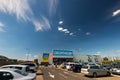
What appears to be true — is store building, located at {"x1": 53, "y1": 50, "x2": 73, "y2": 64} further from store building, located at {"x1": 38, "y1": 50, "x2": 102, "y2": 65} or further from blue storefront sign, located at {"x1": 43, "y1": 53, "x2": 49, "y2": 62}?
blue storefront sign, located at {"x1": 43, "y1": 53, "x2": 49, "y2": 62}

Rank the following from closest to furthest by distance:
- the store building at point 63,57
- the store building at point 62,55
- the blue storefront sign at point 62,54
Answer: the blue storefront sign at point 62,54, the store building at point 62,55, the store building at point 63,57

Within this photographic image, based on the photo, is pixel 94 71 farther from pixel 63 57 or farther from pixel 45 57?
pixel 45 57

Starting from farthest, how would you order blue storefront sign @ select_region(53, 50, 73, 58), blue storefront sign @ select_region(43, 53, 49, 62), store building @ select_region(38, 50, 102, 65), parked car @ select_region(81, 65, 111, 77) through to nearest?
blue storefront sign @ select_region(43, 53, 49, 62) → store building @ select_region(38, 50, 102, 65) → blue storefront sign @ select_region(53, 50, 73, 58) → parked car @ select_region(81, 65, 111, 77)

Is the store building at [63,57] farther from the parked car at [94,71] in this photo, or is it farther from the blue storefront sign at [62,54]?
the parked car at [94,71]

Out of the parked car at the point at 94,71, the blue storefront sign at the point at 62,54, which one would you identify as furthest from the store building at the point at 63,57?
the parked car at the point at 94,71

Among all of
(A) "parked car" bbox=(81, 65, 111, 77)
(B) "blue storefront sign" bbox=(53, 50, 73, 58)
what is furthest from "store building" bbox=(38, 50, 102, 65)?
(A) "parked car" bbox=(81, 65, 111, 77)

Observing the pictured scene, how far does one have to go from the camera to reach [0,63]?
33.7m

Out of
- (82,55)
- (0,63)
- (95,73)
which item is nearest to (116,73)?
(95,73)

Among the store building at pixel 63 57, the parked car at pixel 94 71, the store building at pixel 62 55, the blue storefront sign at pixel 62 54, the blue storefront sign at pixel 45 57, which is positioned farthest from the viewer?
the blue storefront sign at pixel 45 57

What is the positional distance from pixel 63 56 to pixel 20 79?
73.5 meters

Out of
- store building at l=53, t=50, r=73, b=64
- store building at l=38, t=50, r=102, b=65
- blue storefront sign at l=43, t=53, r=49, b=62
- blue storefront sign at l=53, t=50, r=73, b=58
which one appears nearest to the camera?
blue storefront sign at l=53, t=50, r=73, b=58

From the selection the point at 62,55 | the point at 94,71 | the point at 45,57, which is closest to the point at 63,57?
the point at 62,55

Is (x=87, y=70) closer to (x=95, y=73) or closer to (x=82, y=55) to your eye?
(x=95, y=73)

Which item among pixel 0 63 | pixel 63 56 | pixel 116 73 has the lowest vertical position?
pixel 116 73
